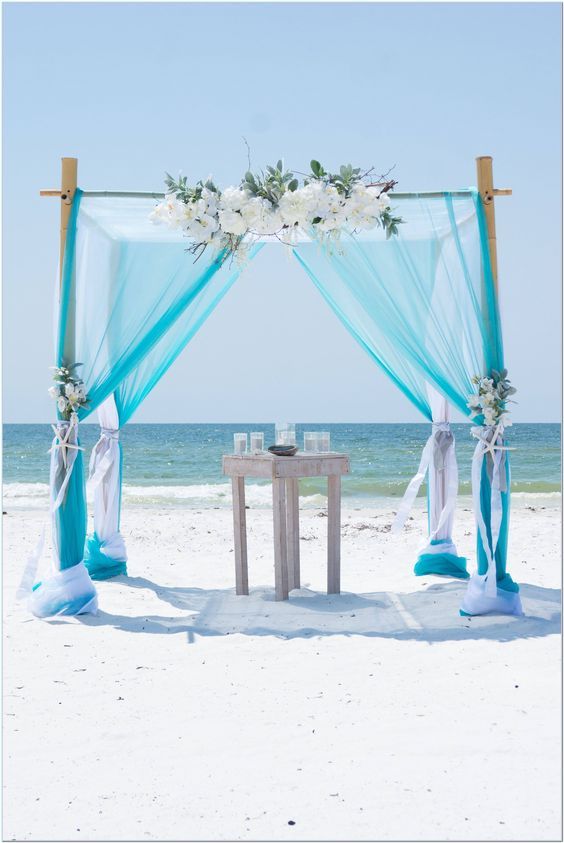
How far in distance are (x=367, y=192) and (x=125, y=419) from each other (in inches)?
94.8

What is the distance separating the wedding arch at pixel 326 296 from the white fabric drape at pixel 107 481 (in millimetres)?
764

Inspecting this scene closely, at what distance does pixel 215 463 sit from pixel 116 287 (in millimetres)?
16390

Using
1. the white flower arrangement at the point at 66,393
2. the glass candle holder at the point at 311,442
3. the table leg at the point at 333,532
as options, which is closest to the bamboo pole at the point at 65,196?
the white flower arrangement at the point at 66,393

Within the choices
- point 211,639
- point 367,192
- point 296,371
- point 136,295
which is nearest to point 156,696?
point 211,639

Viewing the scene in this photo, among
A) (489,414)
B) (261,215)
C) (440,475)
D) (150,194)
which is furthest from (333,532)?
(150,194)

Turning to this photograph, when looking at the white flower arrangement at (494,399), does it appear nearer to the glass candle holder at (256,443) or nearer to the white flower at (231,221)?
the glass candle holder at (256,443)

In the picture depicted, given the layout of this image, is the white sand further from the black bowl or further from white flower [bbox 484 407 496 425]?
white flower [bbox 484 407 496 425]

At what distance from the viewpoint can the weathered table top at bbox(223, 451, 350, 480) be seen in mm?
4996

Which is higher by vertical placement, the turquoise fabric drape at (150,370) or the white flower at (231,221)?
the white flower at (231,221)

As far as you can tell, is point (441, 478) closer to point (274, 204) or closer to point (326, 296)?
point (326, 296)

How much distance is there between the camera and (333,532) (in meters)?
5.21

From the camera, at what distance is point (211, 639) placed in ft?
14.2

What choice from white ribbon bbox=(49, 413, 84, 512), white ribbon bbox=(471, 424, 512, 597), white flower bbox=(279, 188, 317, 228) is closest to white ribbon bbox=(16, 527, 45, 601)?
white ribbon bbox=(49, 413, 84, 512)

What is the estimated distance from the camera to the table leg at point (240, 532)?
5.23 metres
